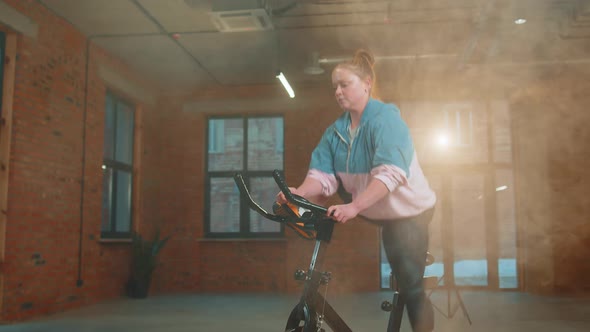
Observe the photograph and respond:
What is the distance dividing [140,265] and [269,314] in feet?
7.46

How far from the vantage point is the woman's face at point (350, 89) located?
66.7 inches

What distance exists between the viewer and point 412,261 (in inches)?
69.8

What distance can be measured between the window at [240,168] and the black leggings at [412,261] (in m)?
6.13

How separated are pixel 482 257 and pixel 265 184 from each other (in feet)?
10.2

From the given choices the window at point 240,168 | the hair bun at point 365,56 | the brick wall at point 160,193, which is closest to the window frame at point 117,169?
the brick wall at point 160,193

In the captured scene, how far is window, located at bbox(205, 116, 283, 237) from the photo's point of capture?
7957 millimetres

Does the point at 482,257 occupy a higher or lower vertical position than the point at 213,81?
lower

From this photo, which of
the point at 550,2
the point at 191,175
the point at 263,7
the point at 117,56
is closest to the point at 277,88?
the point at 191,175

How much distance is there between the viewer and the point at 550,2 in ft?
16.8

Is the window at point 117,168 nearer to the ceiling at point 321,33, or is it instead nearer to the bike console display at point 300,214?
the ceiling at point 321,33

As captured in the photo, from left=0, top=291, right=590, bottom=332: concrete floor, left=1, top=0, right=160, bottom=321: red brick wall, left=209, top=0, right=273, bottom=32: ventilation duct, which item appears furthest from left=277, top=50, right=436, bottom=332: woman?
left=1, top=0, right=160, bottom=321: red brick wall

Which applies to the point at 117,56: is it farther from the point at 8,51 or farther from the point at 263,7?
the point at 263,7

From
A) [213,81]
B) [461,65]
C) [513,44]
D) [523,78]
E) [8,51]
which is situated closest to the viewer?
[8,51]

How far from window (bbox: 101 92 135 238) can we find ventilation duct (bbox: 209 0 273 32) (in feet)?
7.26
